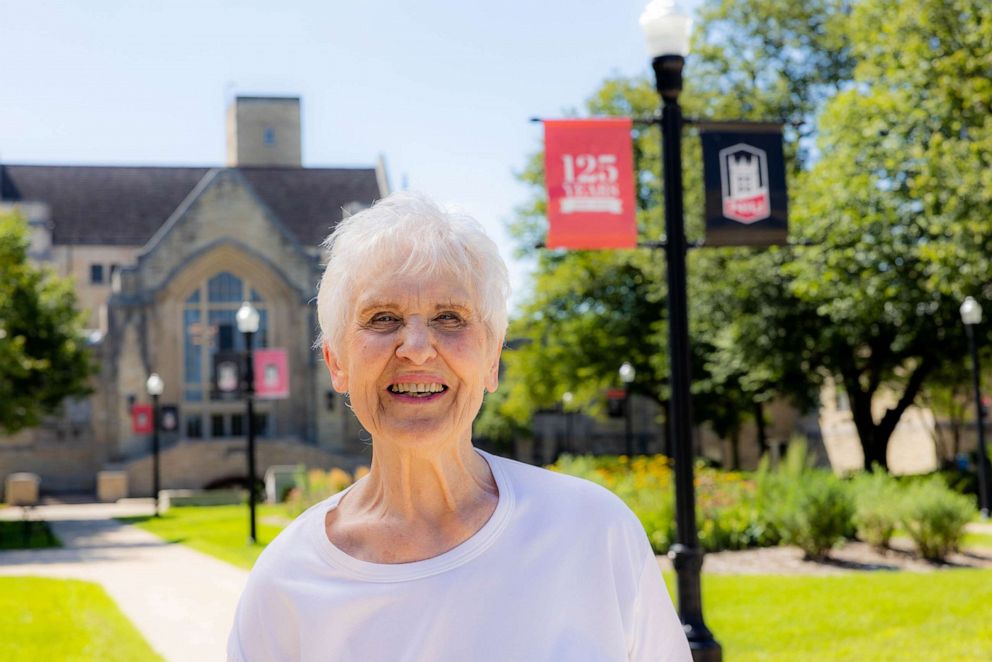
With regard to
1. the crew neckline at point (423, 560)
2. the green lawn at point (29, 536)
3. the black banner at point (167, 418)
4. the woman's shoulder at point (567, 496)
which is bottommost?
the green lawn at point (29, 536)

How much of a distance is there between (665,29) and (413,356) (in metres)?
6.29

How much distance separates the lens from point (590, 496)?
8.17 feet

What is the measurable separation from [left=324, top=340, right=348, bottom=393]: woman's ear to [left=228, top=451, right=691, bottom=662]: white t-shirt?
334mm

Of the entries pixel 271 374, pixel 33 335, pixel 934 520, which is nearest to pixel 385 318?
pixel 934 520

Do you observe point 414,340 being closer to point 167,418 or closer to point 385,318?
point 385,318

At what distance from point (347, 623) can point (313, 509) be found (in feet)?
1.19

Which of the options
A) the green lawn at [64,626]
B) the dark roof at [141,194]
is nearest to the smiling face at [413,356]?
the green lawn at [64,626]

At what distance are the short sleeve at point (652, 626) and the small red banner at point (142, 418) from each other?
47060mm

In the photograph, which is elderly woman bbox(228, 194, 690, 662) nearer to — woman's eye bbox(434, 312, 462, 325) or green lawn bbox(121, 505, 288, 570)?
woman's eye bbox(434, 312, 462, 325)

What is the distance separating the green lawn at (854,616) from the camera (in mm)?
9461

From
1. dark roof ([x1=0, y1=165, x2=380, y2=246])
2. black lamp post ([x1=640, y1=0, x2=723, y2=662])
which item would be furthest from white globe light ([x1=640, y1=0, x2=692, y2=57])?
dark roof ([x1=0, y1=165, x2=380, y2=246])

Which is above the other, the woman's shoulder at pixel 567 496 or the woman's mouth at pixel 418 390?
the woman's mouth at pixel 418 390

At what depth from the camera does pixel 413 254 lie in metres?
2.42

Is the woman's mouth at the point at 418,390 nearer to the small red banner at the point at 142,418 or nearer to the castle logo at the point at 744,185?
the castle logo at the point at 744,185
